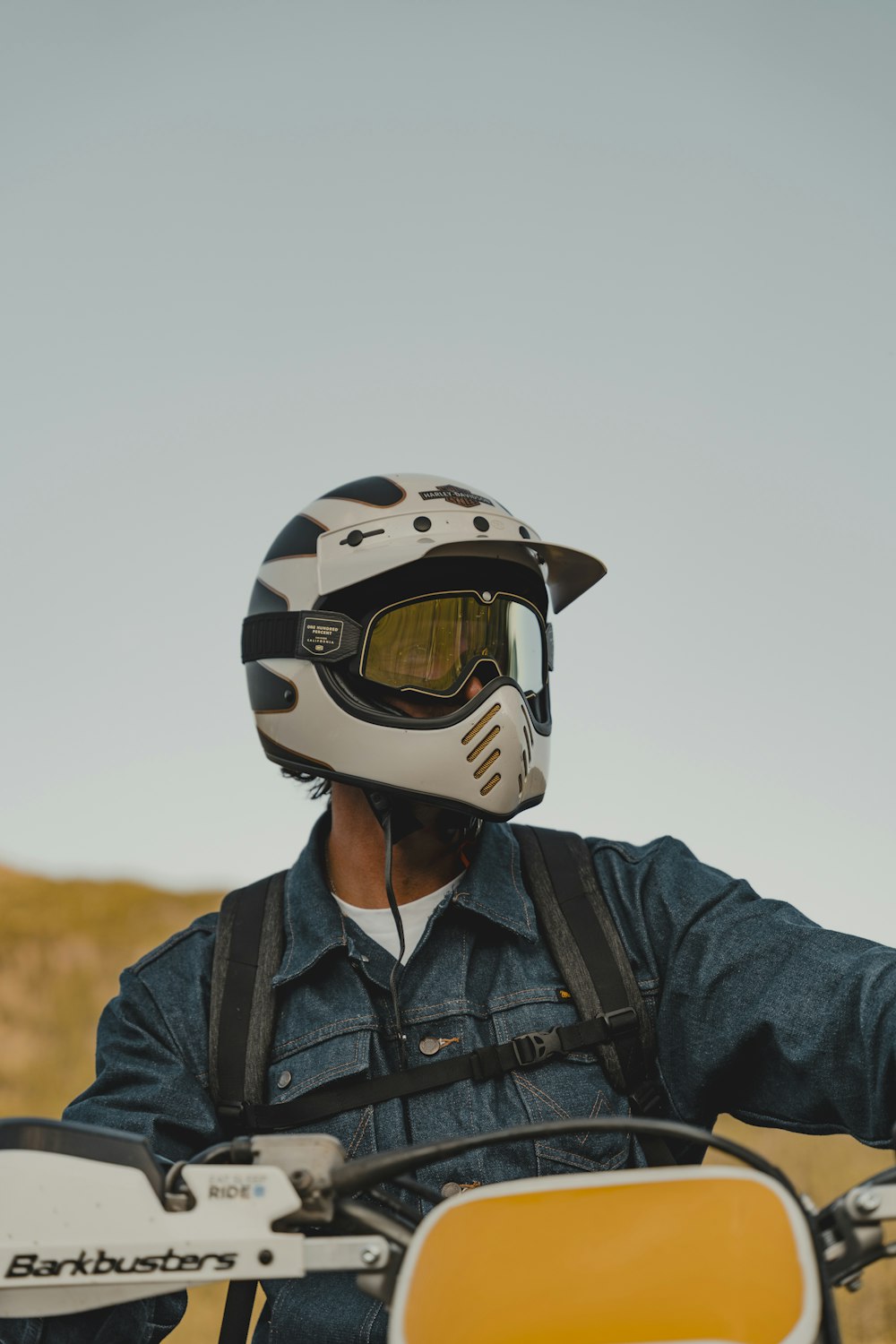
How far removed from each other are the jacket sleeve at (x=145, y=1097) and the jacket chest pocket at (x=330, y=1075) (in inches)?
6.4

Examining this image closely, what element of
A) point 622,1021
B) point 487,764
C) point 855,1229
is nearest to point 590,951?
point 622,1021

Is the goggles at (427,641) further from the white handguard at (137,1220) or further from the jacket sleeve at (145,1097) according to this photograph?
the white handguard at (137,1220)

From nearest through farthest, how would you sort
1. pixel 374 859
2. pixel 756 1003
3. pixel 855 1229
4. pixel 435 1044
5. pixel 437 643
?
pixel 855 1229
pixel 756 1003
pixel 435 1044
pixel 437 643
pixel 374 859

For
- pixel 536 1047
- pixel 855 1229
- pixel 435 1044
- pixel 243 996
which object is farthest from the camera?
pixel 243 996

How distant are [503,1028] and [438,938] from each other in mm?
289

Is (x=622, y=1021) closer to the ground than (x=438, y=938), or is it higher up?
closer to the ground

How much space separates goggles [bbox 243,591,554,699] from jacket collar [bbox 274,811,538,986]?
38cm

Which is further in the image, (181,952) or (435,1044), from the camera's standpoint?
(181,952)

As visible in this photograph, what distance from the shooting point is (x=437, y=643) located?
118 inches

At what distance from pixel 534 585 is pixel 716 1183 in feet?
6.25

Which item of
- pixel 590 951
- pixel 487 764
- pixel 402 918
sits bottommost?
pixel 590 951

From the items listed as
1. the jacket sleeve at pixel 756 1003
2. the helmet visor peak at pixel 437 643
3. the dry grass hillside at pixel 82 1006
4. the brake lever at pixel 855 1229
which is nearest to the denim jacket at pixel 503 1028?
the jacket sleeve at pixel 756 1003

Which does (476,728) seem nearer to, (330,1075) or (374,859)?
(374,859)

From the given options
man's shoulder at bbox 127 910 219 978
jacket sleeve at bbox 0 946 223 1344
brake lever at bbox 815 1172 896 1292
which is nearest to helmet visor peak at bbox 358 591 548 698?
man's shoulder at bbox 127 910 219 978
